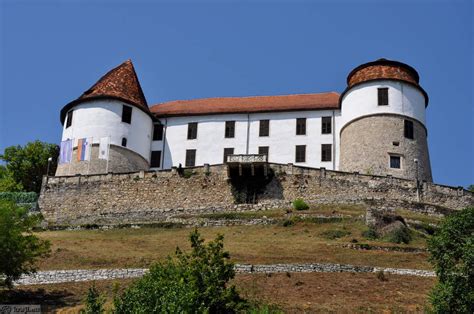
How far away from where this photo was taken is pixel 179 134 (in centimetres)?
6981

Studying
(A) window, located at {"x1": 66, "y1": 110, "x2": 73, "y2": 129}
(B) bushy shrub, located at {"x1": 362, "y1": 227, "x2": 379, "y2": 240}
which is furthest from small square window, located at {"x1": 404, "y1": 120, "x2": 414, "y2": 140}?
(A) window, located at {"x1": 66, "y1": 110, "x2": 73, "y2": 129}

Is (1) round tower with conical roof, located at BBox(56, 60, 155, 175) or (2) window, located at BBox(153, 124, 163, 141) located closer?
(1) round tower with conical roof, located at BBox(56, 60, 155, 175)

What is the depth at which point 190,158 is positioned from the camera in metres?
68.0

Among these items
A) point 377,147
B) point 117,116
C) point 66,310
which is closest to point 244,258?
point 66,310

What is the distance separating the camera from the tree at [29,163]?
72.4 m

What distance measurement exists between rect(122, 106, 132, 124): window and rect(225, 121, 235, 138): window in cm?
910

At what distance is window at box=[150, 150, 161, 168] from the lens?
6882 centimetres

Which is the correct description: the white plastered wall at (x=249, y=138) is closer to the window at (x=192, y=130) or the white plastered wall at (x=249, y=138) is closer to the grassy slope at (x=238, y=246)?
the window at (x=192, y=130)

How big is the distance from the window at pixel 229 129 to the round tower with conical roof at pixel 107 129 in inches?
292

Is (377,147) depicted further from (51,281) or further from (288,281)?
(51,281)

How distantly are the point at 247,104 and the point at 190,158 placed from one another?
28.1 ft

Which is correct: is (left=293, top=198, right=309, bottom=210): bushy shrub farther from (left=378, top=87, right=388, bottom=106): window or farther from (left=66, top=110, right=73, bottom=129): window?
(left=66, top=110, right=73, bottom=129): window

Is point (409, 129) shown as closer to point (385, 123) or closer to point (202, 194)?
point (385, 123)

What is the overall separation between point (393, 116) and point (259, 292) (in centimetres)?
3144
